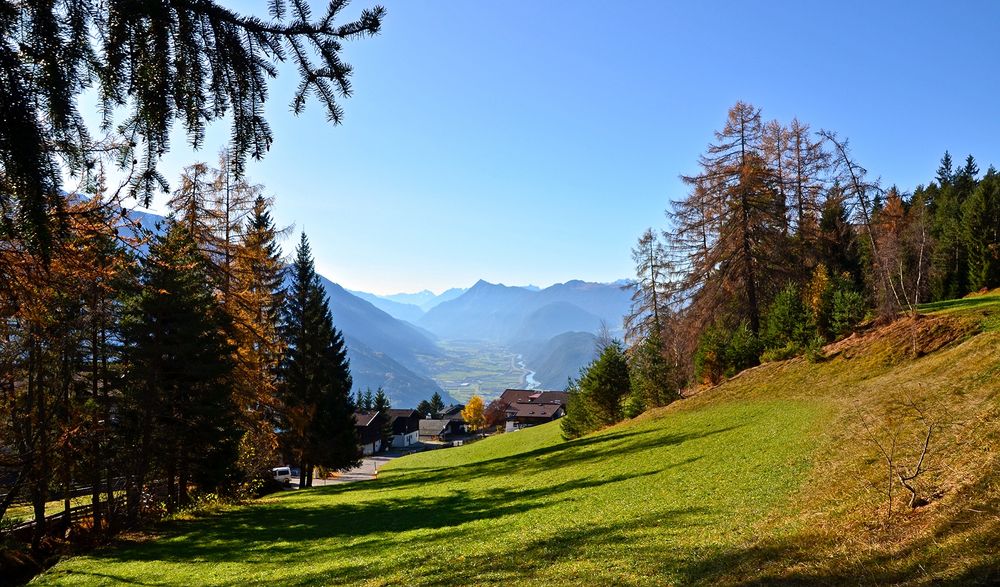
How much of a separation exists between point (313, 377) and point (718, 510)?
2625cm

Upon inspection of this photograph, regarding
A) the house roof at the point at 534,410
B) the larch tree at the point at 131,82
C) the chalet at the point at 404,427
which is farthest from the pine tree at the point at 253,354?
the house roof at the point at 534,410

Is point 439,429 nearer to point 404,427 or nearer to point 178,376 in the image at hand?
point 404,427

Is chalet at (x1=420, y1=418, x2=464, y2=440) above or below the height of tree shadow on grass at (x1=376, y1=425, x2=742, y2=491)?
below

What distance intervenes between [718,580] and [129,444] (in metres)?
19.6

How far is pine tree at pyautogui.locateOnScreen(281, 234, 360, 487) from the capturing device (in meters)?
29.1

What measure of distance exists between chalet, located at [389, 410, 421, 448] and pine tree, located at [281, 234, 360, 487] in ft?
189

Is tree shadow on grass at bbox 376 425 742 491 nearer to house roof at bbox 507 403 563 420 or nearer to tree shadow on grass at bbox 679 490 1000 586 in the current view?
tree shadow on grass at bbox 679 490 1000 586

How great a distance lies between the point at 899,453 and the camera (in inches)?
327

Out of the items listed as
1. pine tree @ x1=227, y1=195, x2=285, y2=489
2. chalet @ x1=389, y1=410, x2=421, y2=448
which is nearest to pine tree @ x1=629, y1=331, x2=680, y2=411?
pine tree @ x1=227, y1=195, x2=285, y2=489

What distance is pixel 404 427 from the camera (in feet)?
310

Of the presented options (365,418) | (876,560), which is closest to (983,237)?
(876,560)

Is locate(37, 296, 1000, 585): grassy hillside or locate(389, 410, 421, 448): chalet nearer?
locate(37, 296, 1000, 585): grassy hillside

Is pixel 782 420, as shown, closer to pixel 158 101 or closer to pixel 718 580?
pixel 718 580

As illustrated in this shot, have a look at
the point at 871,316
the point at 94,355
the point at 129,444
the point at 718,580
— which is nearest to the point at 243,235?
the point at 94,355
